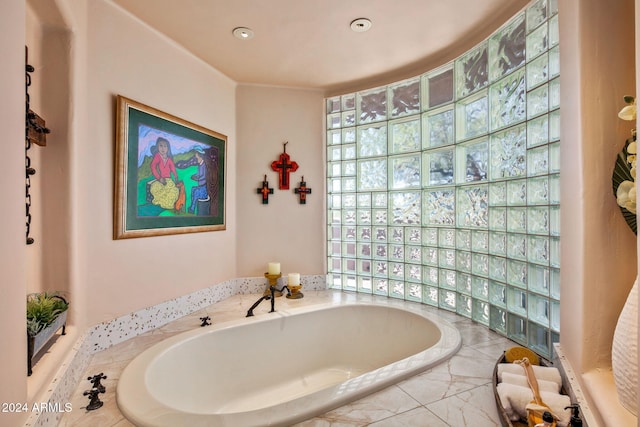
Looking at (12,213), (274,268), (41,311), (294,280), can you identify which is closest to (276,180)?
(274,268)

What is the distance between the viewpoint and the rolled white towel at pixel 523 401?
90 cm

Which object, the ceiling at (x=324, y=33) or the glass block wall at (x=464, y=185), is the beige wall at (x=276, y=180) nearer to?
the glass block wall at (x=464, y=185)

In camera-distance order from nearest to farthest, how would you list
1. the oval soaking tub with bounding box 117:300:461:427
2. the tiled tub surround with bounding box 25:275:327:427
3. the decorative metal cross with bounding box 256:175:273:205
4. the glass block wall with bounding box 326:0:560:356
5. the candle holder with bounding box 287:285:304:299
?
1. the tiled tub surround with bounding box 25:275:327:427
2. the oval soaking tub with bounding box 117:300:461:427
3. the glass block wall with bounding box 326:0:560:356
4. the candle holder with bounding box 287:285:304:299
5. the decorative metal cross with bounding box 256:175:273:205

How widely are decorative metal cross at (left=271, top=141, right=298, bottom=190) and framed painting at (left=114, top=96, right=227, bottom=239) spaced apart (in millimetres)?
405

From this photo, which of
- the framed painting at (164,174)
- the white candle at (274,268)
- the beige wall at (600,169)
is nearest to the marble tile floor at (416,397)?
the beige wall at (600,169)

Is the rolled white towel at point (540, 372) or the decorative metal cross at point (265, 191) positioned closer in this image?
the rolled white towel at point (540, 372)

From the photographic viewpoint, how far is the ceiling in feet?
5.08

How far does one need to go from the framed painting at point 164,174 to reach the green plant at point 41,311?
0.48m

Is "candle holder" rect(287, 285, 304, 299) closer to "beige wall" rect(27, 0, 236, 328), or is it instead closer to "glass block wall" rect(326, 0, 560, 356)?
"glass block wall" rect(326, 0, 560, 356)

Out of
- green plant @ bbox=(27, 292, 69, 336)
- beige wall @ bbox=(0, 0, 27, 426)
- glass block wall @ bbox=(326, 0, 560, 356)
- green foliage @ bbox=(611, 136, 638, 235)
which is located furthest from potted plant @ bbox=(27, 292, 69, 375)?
glass block wall @ bbox=(326, 0, 560, 356)

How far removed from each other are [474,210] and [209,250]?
5.63ft

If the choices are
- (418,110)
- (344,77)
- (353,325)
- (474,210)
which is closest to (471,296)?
(474,210)

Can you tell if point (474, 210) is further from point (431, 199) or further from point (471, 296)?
point (471, 296)

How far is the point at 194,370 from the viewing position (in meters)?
1.60
